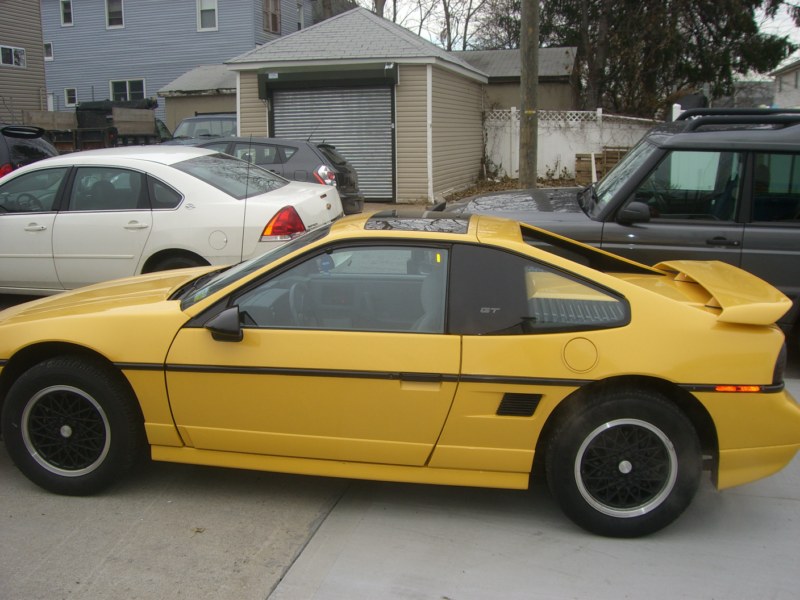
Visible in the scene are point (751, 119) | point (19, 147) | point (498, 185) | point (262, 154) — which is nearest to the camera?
point (751, 119)

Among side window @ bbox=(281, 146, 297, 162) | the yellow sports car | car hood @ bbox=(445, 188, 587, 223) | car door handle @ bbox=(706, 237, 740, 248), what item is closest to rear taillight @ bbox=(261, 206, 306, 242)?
car hood @ bbox=(445, 188, 587, 223)

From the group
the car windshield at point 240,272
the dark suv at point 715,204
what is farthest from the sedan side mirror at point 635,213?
the car windshield at point 240,272

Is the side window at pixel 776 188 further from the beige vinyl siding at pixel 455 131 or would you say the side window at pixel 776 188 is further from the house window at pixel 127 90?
the house window at pixel 127 90

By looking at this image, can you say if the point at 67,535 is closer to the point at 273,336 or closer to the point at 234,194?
the point at 273,336

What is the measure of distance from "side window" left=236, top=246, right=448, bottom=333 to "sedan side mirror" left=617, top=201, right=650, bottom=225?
2.63 meters

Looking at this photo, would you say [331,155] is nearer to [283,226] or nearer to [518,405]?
[283,226]

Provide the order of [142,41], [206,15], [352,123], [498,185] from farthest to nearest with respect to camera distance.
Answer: [142,41] → [206,15] → [498,185] → [352,123]

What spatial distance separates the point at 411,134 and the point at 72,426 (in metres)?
13.0

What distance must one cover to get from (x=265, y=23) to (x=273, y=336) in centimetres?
3009

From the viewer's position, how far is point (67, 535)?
3.58 m

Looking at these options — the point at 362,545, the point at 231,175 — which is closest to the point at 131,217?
the point at 231,175

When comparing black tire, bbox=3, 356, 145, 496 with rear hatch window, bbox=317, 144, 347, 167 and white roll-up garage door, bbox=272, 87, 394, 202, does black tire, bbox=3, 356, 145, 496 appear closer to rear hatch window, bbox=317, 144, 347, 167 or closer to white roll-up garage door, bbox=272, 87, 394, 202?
rear hatch window, bbox=317, 144, 347, 167

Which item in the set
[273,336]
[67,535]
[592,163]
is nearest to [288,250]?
[273,336]

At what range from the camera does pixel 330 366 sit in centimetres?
354
